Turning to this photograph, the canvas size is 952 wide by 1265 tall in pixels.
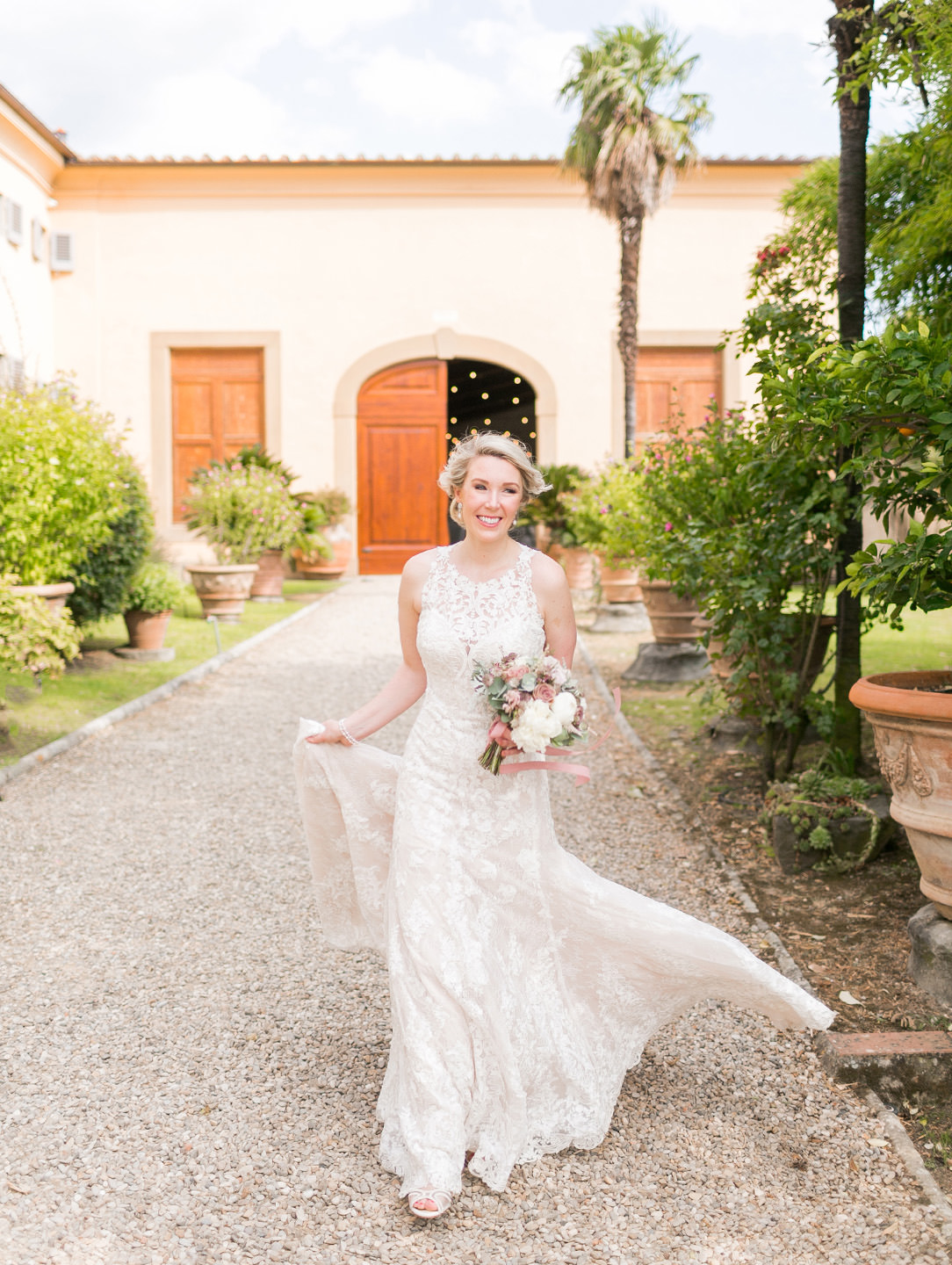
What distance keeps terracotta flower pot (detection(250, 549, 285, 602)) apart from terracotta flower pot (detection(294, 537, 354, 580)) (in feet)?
6.92

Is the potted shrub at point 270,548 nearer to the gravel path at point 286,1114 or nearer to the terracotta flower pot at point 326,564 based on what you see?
the terracotta flower pot at point 326,564

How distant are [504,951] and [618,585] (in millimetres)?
10206

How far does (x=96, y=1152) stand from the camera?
255 cm

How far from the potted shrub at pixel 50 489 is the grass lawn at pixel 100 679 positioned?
0.73 m

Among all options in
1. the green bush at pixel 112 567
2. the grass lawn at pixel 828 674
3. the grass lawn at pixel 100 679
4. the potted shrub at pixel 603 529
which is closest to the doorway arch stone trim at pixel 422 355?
the potted shrub at pixel 603 529

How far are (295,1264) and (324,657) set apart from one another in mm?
8295

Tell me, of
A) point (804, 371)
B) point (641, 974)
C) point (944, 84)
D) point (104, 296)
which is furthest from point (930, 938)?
point (104, 296)

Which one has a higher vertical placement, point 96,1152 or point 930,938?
point 930,938

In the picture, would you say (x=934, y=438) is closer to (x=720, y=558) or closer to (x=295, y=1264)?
(x=720, y=558)

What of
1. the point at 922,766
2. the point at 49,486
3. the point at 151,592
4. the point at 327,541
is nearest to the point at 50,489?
the point at 49,486

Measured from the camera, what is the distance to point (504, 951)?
2605 mm

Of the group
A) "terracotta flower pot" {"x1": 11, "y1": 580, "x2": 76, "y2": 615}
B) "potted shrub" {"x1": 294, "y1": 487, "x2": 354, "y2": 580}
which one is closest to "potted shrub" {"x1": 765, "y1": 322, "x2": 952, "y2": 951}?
"terracotta flower pot" {"x1": 11, "y1": 580, "x2": 76, "y2": 615}

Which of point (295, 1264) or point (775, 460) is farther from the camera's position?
point (775, 460)

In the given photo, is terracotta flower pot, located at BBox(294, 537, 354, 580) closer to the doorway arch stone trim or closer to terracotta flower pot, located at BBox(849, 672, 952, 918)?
the doorway arch stone trim
